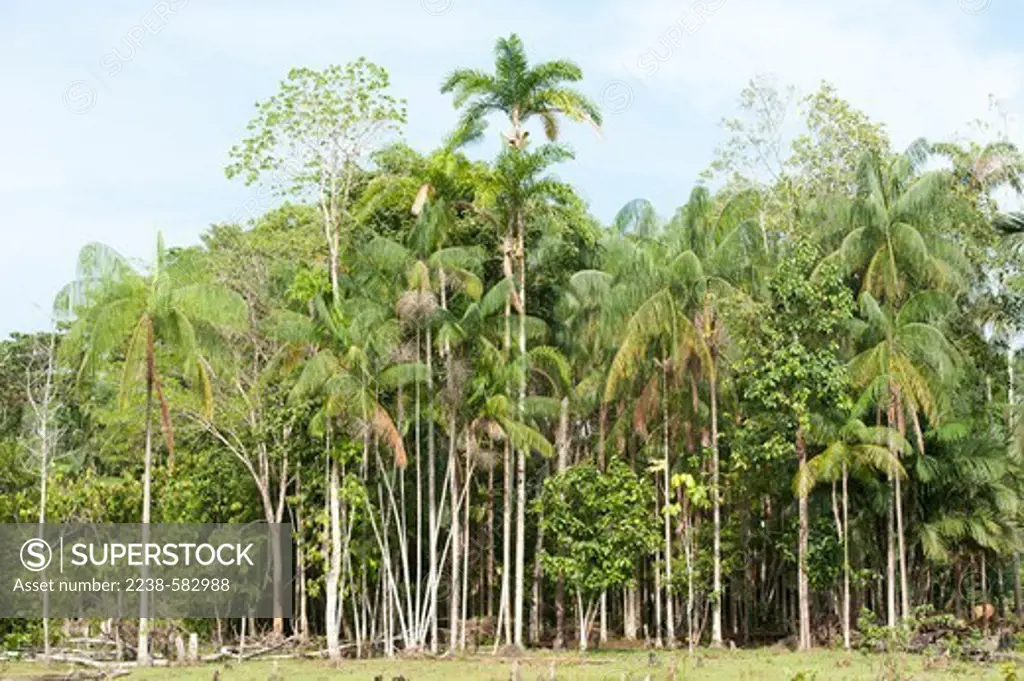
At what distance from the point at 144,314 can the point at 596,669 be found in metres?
11.2

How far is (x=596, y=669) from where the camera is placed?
76.4 feet

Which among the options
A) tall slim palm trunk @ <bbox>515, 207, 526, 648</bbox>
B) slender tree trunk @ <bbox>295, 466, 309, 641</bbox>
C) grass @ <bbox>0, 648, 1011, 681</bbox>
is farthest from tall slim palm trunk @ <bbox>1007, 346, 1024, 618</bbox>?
slender tree trunk @ <bbox>295, 466, 309, 641</bbox>

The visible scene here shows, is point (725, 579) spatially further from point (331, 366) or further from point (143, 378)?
point (143, 378)

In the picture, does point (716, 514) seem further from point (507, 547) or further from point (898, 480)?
point (507, 547)

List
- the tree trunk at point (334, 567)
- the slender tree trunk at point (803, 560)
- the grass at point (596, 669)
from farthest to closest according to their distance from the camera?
the slender tree trunk at point (803, 560)
the tree trunk at point (334, 567)
the grass at point (596, 669)

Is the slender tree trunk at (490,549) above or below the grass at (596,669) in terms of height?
above

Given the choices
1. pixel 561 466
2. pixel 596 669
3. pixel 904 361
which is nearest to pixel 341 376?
pixel 561 466

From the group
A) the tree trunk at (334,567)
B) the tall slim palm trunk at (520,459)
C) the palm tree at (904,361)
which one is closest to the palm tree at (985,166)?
the palm tree at (904,361)

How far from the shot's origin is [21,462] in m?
34.5

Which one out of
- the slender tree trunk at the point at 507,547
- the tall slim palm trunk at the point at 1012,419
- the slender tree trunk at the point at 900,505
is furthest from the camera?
the tall slim palm trunk at the point at 1012,419

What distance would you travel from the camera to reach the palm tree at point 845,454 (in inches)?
1086

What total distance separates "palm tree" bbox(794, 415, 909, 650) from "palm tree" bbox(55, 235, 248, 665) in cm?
1245

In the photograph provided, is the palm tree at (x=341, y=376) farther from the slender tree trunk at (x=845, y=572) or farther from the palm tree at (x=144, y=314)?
the slender tree trunk at (x=845, y=572)

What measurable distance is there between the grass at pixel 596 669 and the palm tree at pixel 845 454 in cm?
328
